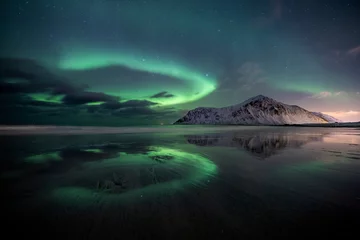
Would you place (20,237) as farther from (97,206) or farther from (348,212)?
(348,212)

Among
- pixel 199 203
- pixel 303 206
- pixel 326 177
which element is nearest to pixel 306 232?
pixel 303 206

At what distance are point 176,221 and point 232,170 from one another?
4.40m

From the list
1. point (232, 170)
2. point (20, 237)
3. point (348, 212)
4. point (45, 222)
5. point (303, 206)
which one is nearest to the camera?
point (20, 237)

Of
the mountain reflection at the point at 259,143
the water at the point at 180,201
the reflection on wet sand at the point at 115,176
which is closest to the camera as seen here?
the water at the point at 180,201

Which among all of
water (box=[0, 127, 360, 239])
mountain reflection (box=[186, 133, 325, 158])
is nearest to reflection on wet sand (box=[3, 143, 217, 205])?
water (box=[0, 127, 360, 239])

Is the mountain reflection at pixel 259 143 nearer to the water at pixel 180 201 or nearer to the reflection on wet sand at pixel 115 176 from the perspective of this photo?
the water at pixel 180 201

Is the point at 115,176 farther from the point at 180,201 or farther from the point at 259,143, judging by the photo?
the point at 259,143

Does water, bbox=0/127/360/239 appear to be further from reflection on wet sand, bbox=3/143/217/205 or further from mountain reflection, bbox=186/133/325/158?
mountain reflection, bbox=186/133/325/158

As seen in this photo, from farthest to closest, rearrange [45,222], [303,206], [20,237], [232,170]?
1. [232,170]
2. [303,206]
3. [45,222]
4. [20,237]

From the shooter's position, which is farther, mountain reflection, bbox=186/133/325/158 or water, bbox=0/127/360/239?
mountain reflection, bbox=186/133/325/158

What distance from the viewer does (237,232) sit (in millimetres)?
3055

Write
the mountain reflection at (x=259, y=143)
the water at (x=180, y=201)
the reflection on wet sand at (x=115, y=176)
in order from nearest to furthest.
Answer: the water at (x=180, y=201) → the reflection on wet sand at (x=115, y=176) → the mountain reflection at (x=259, y=143)

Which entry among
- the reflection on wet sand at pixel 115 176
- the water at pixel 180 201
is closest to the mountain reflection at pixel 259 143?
the water at pixel 180 201

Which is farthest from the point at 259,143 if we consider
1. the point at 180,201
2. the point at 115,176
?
the point at 180,201
